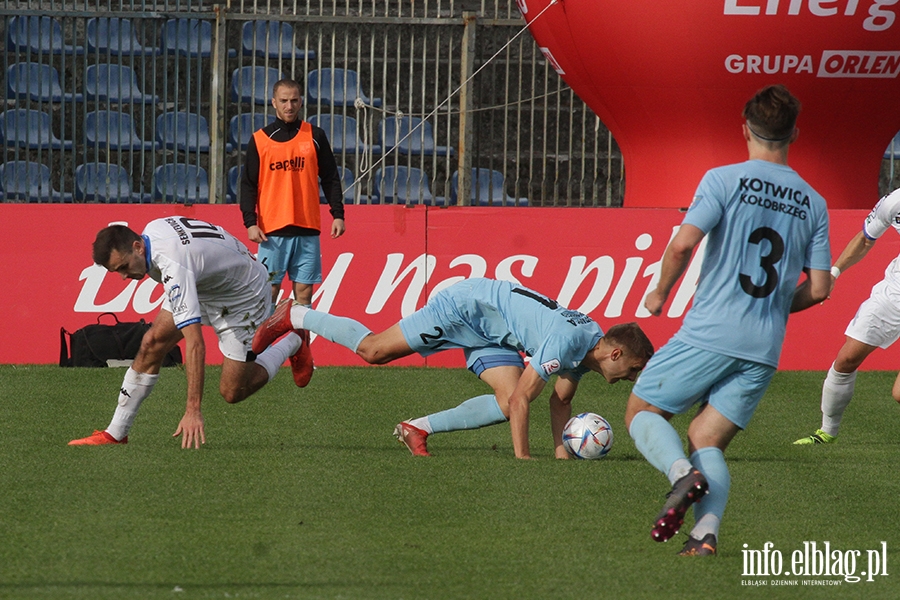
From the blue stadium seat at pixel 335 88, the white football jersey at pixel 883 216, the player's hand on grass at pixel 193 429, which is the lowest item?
the player's hand on grass at pixel 193 429

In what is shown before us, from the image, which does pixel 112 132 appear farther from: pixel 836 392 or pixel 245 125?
pixel 836 392

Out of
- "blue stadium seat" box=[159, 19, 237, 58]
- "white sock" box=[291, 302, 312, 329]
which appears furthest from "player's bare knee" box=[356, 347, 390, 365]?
"blue stadium seat" box=[159, 19, 237, 58]

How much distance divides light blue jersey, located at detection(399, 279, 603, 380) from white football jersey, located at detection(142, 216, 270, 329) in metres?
1.05

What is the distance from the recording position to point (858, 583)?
4621 millimetres

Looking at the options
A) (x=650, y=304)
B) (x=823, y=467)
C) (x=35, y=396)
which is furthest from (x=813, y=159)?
(x=650, y=304)

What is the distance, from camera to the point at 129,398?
736cm

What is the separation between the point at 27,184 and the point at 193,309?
299 inches

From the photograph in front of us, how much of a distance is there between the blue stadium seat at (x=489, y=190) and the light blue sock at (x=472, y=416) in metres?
6.47

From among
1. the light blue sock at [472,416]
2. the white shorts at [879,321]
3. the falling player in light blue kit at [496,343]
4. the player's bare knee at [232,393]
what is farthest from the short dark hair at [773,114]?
the player's bare knee at [232,393]

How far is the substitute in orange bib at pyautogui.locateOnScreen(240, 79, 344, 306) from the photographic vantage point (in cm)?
1055

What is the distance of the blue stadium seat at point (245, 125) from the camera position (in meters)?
14.9

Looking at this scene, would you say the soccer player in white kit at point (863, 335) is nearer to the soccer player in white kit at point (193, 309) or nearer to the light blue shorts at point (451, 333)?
the light blue shorts at point (451, 333)

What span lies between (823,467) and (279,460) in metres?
3.01

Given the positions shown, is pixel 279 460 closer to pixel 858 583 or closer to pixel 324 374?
pixel 858 583
